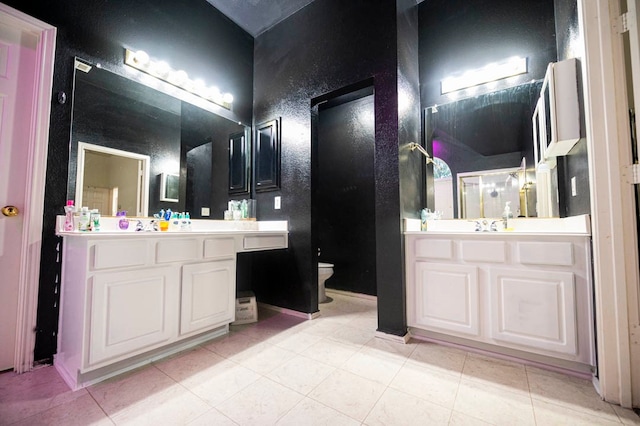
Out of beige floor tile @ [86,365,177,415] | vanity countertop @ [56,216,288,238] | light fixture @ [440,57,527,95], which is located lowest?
beige floor tile @ [86,365,177,415]

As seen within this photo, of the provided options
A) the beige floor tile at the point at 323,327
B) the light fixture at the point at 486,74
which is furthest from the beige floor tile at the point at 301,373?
the light fixture at the point at 486,74

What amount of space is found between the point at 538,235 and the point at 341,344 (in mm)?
1437

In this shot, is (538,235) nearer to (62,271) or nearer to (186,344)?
(186,344)

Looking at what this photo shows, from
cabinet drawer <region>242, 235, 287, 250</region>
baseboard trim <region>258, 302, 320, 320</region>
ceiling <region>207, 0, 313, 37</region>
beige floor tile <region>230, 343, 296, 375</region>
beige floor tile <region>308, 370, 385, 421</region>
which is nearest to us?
beige floor tile <region>308, 370, 385, 421</region>

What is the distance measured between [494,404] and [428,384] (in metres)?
0.29

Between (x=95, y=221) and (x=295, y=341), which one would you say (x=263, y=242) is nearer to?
(x=295, y=341)

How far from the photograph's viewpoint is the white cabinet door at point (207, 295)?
1.71 meters

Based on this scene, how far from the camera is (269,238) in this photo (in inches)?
92.5

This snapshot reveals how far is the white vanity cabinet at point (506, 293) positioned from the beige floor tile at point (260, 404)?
109 centimetres

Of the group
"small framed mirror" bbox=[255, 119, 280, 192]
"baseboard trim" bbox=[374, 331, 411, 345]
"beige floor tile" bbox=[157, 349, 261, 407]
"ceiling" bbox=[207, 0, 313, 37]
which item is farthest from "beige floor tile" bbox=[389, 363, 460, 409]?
"ceiling" bbox=[207, 0, 313, 37]

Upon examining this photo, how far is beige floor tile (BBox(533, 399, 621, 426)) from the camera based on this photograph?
110 cm

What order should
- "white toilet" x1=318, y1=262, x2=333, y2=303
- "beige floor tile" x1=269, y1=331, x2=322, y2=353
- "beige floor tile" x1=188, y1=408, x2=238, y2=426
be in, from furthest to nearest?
"white toilet" x1=318, y1=262, x2=333, y2=303 → "beige floor tile" x1=269, y1=331, x2=322, y2=353 → "beige floor tile" x1=188, y1=408, x2=238, y2=426

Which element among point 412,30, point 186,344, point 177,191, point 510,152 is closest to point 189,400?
point 186,344

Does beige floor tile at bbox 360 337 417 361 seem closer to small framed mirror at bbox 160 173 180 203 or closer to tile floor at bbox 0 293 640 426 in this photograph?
tile floor at bbox 0 293 640 426
